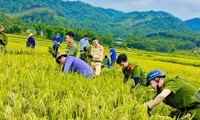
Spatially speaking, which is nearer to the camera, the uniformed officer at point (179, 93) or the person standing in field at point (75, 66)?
the uniformed officer at point (179, 93)

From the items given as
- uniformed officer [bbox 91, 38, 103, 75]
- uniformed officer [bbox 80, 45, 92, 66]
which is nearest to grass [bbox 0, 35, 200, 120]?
uniformed officer [bbox 91, 38, 103, 75]

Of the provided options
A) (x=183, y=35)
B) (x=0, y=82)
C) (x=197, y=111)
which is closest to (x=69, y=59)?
(x=0, y=82)

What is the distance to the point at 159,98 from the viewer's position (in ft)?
14.0

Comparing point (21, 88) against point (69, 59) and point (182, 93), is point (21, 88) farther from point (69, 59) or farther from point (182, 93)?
point (182, 93)

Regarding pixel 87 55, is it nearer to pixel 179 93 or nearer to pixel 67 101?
pixel 179 93

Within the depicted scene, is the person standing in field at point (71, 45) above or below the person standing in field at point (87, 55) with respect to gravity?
above

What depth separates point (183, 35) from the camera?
619 ft

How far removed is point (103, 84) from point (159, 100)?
1.35 meters

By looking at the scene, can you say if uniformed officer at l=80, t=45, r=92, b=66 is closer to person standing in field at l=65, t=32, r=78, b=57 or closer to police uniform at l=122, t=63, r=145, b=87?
person standing in field at l=65, t=32, r=78, b=57

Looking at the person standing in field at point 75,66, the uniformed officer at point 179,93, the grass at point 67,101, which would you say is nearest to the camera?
the grass at point 67,101

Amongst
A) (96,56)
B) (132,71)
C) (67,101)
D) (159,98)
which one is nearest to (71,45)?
(96,56)

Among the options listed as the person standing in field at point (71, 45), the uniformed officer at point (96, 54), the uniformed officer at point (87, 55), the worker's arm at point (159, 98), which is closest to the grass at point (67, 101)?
the worker's arm at point (159, 98)

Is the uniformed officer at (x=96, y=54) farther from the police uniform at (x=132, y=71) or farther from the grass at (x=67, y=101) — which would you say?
the grass at (x=67, y=101)

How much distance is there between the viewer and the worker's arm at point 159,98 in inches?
166
